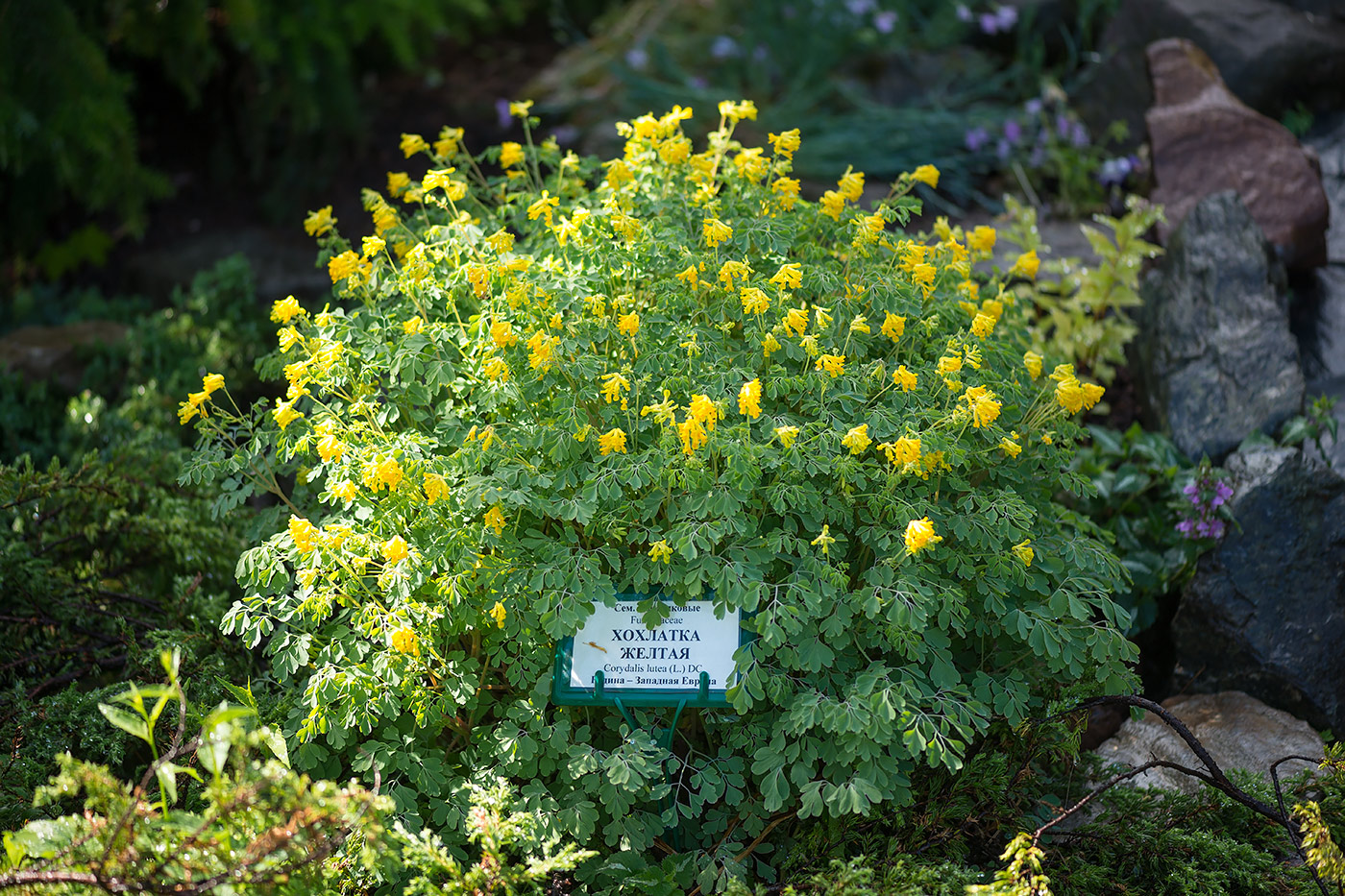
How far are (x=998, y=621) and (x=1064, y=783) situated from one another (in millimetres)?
482

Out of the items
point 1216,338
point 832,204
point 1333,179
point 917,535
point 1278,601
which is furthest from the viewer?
point 1333,179

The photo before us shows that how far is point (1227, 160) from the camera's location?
13.6ft

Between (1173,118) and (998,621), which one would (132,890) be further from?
(1173,118)

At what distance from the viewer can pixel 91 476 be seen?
9.66 feet

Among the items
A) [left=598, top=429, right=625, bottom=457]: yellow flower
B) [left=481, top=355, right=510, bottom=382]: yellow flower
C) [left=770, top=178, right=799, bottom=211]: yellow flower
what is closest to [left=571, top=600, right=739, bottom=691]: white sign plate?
[left=598, top=429, right=625, bottom=457]: yellow flower

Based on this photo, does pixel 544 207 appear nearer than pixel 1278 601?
Yes

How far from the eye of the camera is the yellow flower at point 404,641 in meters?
1.88

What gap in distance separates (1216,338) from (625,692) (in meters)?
2.48

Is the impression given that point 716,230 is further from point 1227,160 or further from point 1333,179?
point 1333,179

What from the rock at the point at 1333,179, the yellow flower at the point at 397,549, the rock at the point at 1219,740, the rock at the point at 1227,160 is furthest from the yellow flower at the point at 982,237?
the rock at the point at 1333,179

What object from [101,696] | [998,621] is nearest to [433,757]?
[101,696]

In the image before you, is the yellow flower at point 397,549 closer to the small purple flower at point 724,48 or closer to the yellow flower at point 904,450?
the yellow flower at point 904,450

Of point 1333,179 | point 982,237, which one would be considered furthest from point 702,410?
point 1333,179

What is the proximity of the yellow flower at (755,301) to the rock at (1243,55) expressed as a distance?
3.26 meters
